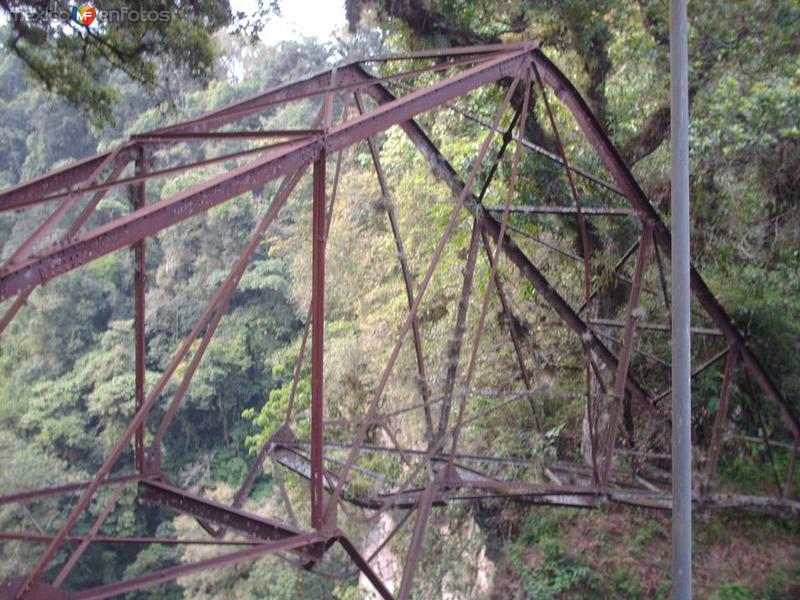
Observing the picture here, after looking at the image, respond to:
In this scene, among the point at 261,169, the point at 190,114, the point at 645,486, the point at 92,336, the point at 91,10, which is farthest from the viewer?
the point at 190,114

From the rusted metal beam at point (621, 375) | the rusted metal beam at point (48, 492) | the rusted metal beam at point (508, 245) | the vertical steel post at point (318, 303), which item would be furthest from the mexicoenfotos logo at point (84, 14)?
the rusted metal beam at point (621, 375)

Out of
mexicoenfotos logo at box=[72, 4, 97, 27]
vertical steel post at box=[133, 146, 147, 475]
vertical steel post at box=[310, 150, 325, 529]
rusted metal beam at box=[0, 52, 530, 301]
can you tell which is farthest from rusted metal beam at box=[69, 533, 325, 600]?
mexicoenfotos logo at box=[72, 4, 97, 27]

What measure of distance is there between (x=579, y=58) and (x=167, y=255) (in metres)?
20.6

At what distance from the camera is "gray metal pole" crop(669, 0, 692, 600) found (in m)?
4.58

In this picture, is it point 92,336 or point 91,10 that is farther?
point 92,336

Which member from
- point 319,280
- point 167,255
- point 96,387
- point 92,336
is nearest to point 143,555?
point 96,387

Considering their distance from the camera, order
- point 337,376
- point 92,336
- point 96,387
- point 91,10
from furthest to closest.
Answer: point 92,336 → point 96,387 → point 337,376 → point 91,10

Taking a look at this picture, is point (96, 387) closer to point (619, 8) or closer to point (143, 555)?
point (143, 555)

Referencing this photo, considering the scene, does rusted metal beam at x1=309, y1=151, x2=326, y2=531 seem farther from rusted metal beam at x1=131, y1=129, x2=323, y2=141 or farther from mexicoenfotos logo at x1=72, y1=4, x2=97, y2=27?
mexicoenfotos logo at x1=72, y1=4, x2=97, y2=27

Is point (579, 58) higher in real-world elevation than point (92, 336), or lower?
lower

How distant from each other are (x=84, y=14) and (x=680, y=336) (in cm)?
797

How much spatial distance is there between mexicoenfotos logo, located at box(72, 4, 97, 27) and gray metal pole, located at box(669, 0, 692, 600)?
7309mm

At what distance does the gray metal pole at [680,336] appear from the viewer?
4.58 m

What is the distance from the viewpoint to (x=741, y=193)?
36.3 ft
